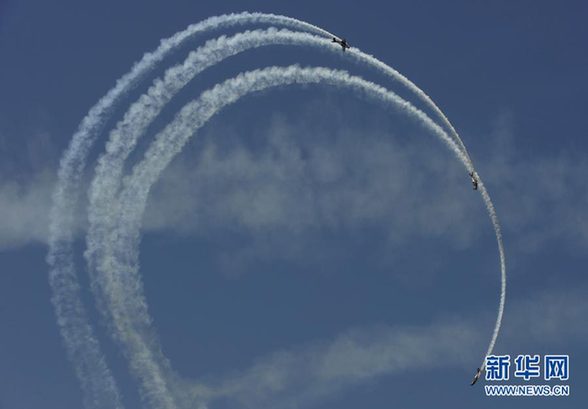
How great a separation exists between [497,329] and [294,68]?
3484 cm

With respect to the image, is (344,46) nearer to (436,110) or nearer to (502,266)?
(436,110)

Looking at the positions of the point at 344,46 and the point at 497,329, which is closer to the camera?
the point at 344,46

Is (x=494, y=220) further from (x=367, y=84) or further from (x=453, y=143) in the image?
(x=367, y=84)

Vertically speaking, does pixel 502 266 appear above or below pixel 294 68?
below

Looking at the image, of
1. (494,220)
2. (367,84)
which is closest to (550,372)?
(494,220)

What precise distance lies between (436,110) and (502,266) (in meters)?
17.1

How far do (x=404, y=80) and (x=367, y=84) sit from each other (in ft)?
11.8

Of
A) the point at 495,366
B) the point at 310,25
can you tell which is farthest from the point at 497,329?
the point at 310,25

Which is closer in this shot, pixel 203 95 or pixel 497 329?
pixel 203 95

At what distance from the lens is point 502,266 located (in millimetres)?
136250

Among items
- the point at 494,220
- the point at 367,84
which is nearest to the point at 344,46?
the point at 367,84

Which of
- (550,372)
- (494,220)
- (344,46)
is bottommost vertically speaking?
(550,372)

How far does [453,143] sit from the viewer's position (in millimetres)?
134250

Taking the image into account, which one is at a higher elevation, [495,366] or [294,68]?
[294,68]
